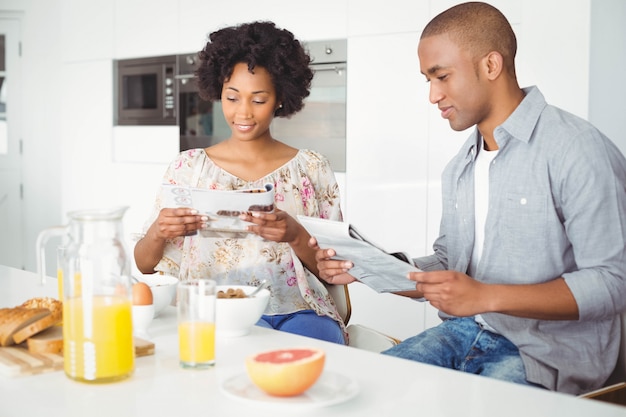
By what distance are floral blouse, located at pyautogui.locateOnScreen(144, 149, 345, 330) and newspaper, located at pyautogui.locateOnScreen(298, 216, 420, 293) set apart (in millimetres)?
396

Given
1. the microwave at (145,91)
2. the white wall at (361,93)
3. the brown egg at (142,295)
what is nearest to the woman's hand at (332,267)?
the brown egg at (142,295)

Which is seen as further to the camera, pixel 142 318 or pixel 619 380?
pixel 619 380

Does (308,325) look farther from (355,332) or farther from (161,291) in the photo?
(161,291)

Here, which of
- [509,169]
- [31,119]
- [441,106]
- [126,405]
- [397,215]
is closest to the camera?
[126,405]

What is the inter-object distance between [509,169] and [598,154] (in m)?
0.21

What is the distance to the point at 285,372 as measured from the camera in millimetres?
1088

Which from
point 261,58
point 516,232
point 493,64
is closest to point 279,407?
point 516,232

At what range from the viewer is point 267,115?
2.41 m

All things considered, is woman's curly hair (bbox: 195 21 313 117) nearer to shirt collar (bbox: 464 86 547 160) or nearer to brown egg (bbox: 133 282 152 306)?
shirt collar (bbox: 464 86 547 160)

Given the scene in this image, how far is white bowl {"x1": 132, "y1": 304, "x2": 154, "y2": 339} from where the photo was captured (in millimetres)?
1496

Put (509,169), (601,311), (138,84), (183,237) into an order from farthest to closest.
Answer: (138,84)
(183,237)
(509,169)
(601,311)

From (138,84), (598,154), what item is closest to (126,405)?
(598,154)

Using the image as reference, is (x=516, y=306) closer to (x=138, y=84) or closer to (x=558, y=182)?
(x=558, y=182)

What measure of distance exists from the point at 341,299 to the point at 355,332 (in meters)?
0.10
